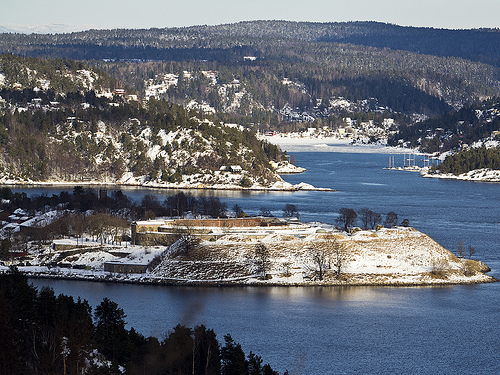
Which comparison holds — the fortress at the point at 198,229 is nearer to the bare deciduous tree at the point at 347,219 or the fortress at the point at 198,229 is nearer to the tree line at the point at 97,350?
the bare deciduous tree at the point at 347,219

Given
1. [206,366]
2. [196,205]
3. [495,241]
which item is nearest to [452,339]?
[206,366]

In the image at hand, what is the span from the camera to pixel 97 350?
29625 mm

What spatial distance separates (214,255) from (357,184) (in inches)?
2259

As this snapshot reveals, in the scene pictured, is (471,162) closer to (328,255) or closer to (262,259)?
(328,255)

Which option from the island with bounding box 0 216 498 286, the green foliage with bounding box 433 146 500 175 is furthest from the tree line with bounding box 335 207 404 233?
the green foliage with bounding box 433 146 500 175

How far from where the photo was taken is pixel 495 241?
5916 cm

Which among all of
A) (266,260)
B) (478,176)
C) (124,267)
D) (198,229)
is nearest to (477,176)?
(478,176)

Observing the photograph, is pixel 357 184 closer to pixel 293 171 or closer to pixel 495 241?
pixel 293 171

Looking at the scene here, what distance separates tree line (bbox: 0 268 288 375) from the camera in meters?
27.0

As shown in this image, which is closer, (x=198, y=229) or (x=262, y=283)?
(x=262, y=283)

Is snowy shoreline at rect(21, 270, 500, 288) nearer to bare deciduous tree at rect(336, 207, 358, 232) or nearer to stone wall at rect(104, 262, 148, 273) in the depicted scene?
stone wall at rect(104, 262, 148, 273)

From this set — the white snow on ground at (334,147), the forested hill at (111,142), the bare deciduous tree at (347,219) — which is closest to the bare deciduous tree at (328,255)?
the bare deciduous tree at (347,219)

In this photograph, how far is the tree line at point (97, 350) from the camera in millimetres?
27000

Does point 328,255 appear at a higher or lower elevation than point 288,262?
higher
